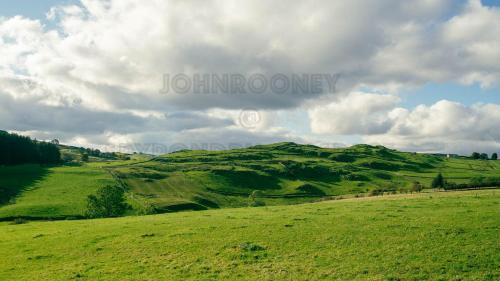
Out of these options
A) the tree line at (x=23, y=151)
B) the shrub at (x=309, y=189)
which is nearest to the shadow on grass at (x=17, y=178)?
the tree line at (x=23, y=151)

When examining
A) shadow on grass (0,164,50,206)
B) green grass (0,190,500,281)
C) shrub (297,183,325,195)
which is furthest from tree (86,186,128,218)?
shrub (297,183,325,195)

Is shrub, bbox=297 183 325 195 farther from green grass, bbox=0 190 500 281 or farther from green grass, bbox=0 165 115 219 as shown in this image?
green grass, bbox=0 190 500 281

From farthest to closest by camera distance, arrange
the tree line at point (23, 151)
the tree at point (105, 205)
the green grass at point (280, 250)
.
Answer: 1. the tree line at point (23, 151)
2. the tree at point (105, 205)
3. the green grass at point (280, 250)

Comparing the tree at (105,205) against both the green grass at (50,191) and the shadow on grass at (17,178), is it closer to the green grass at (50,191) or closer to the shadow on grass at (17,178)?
the green grass at (50,191)

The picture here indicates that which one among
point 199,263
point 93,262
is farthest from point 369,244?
point 93,262

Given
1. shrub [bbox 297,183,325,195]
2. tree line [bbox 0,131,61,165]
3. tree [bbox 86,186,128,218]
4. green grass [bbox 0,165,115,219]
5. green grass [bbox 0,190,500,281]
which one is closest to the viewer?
green grass [bbox 0,190,500,281]

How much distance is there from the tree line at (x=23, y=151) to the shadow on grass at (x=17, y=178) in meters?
9.26

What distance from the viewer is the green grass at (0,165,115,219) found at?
90938mm

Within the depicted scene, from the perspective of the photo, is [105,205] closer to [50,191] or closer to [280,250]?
[50,191]

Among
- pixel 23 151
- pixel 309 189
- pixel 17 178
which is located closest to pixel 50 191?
pixel 17 178

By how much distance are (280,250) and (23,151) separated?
181097mm

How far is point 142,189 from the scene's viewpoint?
148m

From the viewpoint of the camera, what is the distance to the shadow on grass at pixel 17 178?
116 metres

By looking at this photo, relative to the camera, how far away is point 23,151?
174500 millimetres
